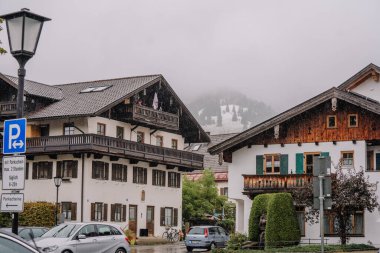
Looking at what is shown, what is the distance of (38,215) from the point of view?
50250 mm

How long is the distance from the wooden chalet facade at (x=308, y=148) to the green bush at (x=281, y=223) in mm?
2502

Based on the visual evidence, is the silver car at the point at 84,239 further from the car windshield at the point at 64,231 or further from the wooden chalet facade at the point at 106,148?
the wooden chalet facade at the point at 106,148

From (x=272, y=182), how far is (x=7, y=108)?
23214mm

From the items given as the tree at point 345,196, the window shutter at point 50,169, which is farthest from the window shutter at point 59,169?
the tree at point 345,196

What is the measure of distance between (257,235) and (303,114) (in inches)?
287

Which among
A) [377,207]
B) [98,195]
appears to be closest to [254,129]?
[377,207]

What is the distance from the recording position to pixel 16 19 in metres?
12.1

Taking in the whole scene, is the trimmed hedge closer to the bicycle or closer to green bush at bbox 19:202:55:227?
green bush at bbox 19:202:55:227

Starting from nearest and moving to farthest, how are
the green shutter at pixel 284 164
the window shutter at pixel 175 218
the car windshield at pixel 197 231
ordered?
the green shutter at pixel 284 164 → the car windshield at pixel 197 231 → the window shutter at pixel 175 218

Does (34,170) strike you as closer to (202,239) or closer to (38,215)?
(38,215)

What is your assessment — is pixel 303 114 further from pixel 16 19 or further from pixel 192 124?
pixel 16 19

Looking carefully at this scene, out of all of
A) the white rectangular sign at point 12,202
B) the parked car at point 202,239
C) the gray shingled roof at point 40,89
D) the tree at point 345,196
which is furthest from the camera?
the gray shingled roof at point 40,89

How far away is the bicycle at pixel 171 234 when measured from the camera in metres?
57.9

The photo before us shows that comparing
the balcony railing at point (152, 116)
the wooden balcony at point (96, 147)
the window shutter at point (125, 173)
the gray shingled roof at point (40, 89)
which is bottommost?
the window shutter at point (125, 173)
